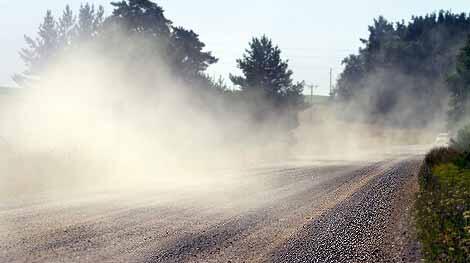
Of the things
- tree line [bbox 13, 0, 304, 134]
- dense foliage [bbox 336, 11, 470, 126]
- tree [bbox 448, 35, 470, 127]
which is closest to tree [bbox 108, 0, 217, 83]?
tree line [bbox 13, 0, 304, 134]

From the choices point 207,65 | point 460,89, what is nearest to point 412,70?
point 460,89

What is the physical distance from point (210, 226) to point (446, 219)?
4.03 meters

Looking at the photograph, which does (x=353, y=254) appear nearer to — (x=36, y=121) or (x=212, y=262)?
(x=212, y=262)

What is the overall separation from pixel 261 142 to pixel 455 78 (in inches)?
829

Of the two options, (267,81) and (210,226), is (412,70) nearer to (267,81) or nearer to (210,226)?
(267,81)

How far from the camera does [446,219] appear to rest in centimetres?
851

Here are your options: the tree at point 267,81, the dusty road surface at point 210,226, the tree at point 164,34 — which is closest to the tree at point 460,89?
the tree at point 267,81

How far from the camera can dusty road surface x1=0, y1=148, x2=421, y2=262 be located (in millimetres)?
8328

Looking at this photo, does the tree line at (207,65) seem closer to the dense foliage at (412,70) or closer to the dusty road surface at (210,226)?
the dusty road surface at (210,226)

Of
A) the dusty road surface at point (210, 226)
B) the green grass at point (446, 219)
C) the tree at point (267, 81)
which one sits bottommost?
the dusty road surface at point (210, 226)

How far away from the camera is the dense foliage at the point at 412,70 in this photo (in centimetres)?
7981

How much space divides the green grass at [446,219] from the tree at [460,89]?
3735 cm

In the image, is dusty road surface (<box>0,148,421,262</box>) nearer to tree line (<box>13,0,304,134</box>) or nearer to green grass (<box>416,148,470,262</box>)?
green grass (<box>416,148,470,262</box>)

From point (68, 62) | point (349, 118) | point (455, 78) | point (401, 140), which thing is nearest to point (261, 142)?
point (68, 62)
